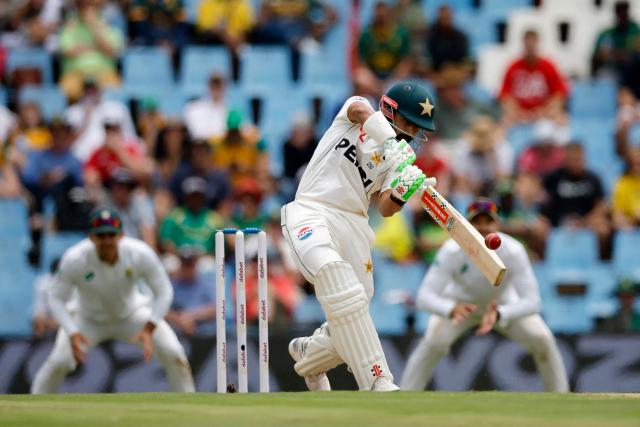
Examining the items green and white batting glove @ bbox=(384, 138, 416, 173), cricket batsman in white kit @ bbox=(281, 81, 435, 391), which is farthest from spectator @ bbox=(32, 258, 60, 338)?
green and white batting glove @ bbox=(384, 138, 416, 173)

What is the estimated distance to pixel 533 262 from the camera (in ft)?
42.5

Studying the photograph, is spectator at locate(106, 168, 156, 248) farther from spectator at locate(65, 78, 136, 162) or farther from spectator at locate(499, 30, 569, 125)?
spectator at locate(499, 30, 569, 125)

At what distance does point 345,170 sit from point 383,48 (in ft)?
23.8

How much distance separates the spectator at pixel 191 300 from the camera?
39.8 feet

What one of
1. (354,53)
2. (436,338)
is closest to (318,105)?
(354,53)

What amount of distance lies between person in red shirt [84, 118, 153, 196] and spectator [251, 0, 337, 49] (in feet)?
7.89

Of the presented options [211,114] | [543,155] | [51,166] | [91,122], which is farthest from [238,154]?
[543,155]

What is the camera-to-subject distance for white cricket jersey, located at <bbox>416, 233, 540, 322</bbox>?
10445mm

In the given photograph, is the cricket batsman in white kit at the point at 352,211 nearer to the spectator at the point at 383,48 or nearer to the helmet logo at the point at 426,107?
the helmet logo at the point at 426,107

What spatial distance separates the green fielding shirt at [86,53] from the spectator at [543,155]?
450 cm

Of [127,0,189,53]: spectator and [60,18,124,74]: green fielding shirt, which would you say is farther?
[127,0,189,53]: spectator

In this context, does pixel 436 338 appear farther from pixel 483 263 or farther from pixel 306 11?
pixel 306 11

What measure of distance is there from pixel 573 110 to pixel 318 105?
2821mm

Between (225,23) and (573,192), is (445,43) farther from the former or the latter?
(573,192)
